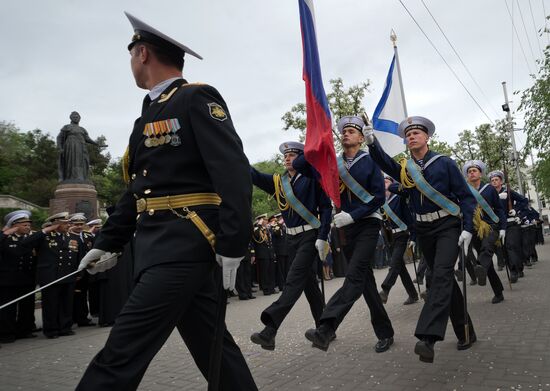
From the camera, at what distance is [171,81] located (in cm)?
282

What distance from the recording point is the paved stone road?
4070mm

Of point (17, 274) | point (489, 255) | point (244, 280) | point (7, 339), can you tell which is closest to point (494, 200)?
point (489, 255)

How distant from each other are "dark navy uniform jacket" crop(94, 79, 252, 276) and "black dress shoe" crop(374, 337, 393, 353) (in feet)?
10.4

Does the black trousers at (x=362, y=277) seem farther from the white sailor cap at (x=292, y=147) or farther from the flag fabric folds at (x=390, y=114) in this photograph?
the flag fabric folds at (x=390, y=114)

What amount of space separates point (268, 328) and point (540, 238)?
88.7 ft

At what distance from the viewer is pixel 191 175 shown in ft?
8.50

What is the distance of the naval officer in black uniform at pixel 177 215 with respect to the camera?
2268mm

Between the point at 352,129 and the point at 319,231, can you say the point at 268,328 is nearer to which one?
the point at 319,231

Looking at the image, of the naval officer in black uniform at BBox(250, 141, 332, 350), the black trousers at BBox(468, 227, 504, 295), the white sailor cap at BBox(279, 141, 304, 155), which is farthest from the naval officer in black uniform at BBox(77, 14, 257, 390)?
the black trousers at BBox(468, 227, 504, 295)

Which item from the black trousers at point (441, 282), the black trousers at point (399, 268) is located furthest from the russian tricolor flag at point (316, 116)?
the black trousers at point (399, 268)

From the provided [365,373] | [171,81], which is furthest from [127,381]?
[365,373]

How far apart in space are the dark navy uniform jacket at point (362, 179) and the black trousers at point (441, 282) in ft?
1.69

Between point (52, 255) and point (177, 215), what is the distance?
7112mm

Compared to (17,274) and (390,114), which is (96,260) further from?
(390,114)
